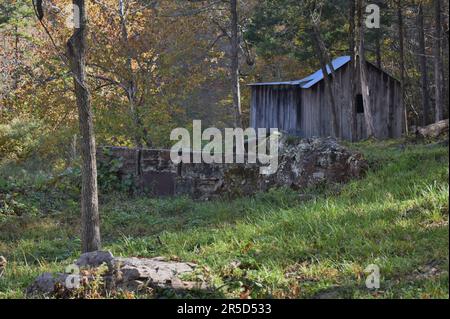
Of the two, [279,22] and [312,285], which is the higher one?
[279,22]

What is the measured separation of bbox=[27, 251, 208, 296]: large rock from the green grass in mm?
329

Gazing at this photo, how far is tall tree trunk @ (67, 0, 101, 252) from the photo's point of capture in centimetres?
784

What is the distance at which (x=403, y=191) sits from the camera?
9.27m

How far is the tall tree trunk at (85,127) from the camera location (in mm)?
7844

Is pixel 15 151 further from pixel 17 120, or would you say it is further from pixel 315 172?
pixel 315 172

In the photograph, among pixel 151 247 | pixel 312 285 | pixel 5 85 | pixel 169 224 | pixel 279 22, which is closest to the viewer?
pixel 312 285

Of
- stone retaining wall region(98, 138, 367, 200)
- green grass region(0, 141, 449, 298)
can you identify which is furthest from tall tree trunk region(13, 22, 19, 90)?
green grass region(0, 141, 449, 298)

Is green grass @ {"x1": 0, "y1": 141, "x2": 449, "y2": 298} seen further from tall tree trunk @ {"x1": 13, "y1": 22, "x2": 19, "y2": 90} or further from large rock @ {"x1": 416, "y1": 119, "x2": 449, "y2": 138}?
tall tree trunk @ {"x1": 13, "y1": 22, "x2": 19, "y2": 90}

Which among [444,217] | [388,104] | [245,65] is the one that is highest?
[245,65]

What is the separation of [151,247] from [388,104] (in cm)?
1881

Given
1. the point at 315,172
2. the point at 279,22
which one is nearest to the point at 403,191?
the point at 315,172

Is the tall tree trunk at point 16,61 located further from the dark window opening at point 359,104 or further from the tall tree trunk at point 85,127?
the tall tree trunk at point 85,127

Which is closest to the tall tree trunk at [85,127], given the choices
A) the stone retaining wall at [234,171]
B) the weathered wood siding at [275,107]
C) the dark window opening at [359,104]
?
the stone retaining wall at [234,171]

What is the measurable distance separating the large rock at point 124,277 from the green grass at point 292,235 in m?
0.33
